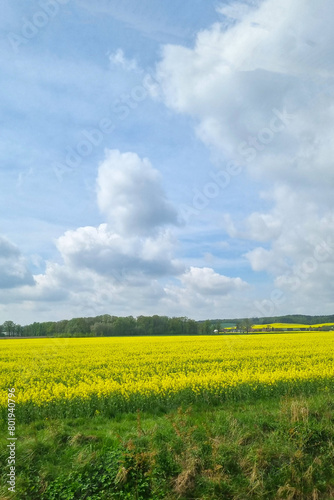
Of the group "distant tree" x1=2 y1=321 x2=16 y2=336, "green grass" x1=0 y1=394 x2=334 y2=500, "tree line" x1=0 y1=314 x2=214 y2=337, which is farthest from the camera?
"distant tree" x1=2 y1=321 x2=16 y2=336

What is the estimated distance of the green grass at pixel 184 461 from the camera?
5824 mm

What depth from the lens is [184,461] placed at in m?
6.21

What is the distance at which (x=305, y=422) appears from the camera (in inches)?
298

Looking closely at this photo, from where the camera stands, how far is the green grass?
582cm

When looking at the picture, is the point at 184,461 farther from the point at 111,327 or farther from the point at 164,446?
the point at 111,327

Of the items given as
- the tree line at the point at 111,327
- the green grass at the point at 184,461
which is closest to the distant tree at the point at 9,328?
the tree line at the point at 111,327

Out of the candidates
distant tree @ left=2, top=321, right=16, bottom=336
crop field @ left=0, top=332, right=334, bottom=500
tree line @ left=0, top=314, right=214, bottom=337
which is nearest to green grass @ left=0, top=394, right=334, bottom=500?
crop field @ left=0, top=332, right=334, bottom=500

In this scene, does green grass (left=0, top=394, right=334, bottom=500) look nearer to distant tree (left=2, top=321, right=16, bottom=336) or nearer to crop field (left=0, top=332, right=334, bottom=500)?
crop field (left=0, top=332, right=334, bottom=500)

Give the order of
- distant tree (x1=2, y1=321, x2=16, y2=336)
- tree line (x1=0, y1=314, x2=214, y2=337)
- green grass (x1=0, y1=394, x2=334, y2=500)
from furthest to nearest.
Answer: distant tree (x1=2, y1=321, x2=16, y2=336), tree line (x1=0, y1=314, x2=214, y2=337), green grass (x1=0, y1=394, x2=334, y2=500)

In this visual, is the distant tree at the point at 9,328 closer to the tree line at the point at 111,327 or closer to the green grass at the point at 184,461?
the tree line at the point at 111,327

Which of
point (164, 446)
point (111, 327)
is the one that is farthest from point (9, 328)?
point (164, 446)

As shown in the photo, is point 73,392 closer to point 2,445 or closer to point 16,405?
point 16,405

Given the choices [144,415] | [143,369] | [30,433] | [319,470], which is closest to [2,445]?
[30,433]

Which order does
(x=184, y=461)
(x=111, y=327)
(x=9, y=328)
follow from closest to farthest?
1. (x=184, y=461)
2. (x=111, y=327)
3. (x=9, y=328)
